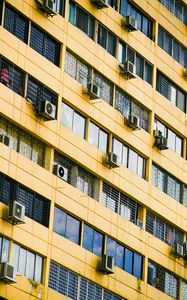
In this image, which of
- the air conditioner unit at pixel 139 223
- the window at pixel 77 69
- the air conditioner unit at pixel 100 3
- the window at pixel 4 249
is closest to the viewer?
the window at pixel 4 249

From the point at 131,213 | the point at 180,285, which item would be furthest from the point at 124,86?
the point at 180,285

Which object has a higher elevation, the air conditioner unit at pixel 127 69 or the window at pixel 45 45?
the air conditioner unit at pixel 127 69

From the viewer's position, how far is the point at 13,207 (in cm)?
4462

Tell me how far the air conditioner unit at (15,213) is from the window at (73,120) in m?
5.17

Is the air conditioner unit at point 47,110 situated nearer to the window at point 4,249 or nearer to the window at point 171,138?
the window at point 4,249

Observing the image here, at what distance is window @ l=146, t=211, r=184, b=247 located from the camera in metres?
53.7

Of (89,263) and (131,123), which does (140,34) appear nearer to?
(131,123)

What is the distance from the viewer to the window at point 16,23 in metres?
46.8

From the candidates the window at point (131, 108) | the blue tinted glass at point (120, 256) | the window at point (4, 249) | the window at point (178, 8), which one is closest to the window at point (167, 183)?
the window at point (131, 108)

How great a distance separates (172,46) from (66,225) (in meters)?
12.9

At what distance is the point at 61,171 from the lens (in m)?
48.2

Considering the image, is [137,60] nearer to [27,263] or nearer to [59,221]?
[59,221]

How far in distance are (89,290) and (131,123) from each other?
7.40m

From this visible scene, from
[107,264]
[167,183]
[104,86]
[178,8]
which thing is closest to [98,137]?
[104,86]
